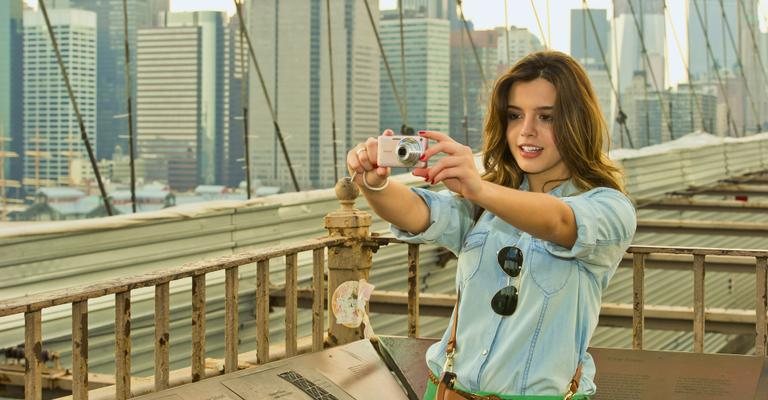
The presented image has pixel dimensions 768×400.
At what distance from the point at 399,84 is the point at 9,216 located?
17.9 feet

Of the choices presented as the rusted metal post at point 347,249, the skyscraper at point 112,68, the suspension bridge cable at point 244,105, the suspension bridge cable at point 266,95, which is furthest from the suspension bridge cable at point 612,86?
the rusted metal post at point 347,249

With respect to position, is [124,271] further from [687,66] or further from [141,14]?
[687,66]

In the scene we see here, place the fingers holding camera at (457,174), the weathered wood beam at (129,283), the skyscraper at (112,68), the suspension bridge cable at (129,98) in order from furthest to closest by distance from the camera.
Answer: the suspension bridge cable at (129,98), the skyscraper at (112,68), the weathered wood beam at (129,283), the fingers holding camera at (457,174)

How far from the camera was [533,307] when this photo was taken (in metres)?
2.18

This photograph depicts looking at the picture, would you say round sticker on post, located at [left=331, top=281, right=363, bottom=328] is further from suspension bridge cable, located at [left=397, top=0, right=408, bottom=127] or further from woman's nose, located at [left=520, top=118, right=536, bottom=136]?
suspension bridge cable, located at [left=397, top=0, right=408, bottom=127]

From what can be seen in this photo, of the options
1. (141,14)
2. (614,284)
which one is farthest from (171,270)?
(614,284)

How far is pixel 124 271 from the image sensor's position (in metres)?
7.96

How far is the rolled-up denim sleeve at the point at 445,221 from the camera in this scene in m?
2.28

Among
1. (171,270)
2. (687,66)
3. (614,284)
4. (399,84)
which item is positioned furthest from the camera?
(687,66)

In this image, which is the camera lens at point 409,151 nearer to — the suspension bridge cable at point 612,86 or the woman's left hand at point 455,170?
the woman's left hand at point 455,170

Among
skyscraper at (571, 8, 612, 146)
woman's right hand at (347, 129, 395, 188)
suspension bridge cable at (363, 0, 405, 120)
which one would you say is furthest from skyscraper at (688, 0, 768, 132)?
woman's right hand at (347, 129, 395, 188)

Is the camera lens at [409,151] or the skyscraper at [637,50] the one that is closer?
the camera lens at [409,151]

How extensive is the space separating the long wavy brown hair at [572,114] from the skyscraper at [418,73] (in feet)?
31.6

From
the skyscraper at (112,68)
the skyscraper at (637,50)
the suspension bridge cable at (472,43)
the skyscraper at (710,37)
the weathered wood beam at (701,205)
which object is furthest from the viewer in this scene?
the skyscraper at (710,37)
